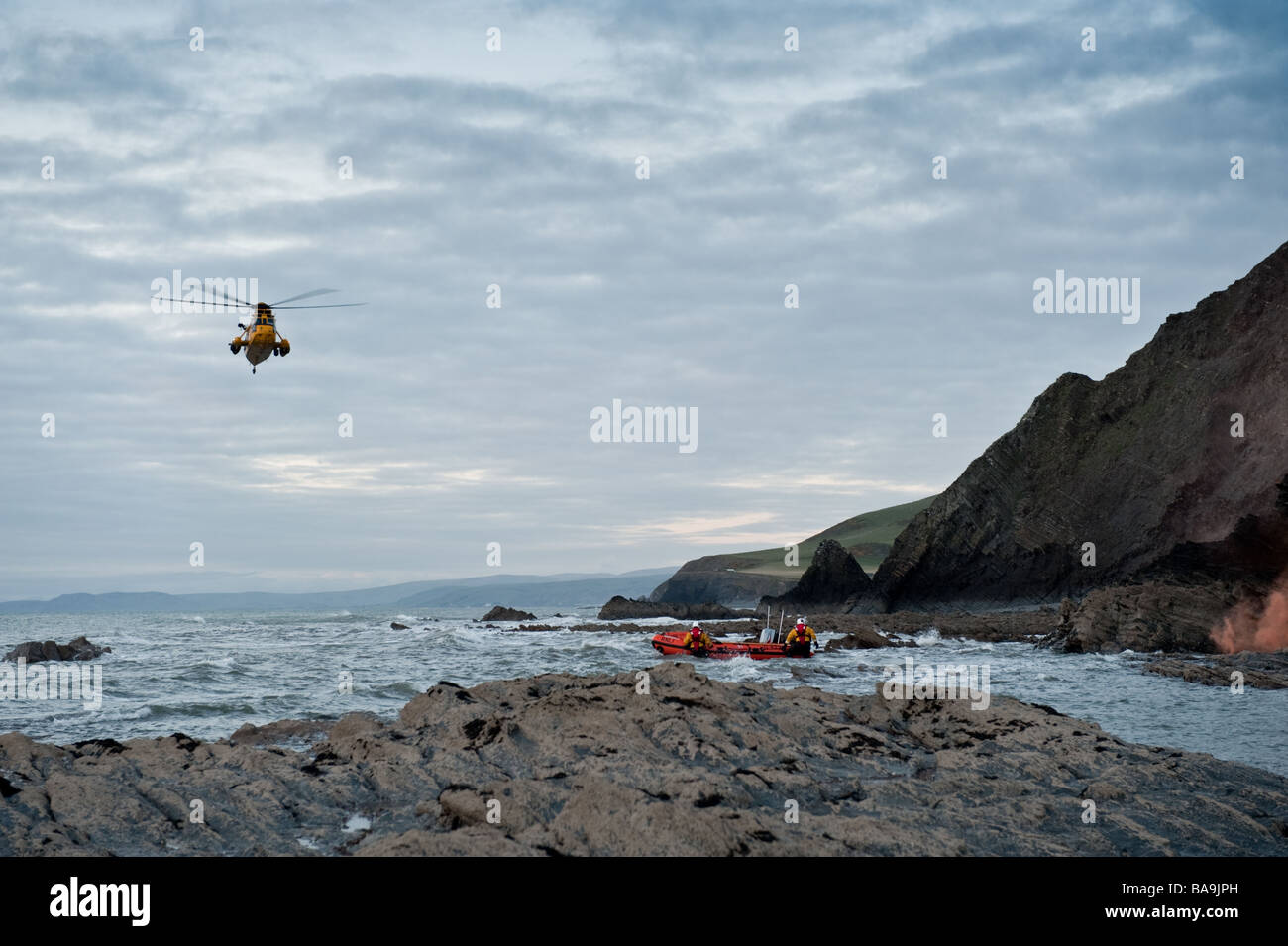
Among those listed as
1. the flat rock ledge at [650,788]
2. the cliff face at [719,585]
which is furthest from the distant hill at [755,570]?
the flat rock ledge at [650,788]

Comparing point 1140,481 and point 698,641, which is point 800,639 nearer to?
point 698,641

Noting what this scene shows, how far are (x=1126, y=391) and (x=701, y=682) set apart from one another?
206 ft

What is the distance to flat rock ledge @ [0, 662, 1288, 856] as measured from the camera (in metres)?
8.84

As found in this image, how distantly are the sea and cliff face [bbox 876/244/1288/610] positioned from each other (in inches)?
464

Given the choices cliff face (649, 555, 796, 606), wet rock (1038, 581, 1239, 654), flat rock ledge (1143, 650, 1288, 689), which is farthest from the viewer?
cliff face (649, 555, 796, 606)

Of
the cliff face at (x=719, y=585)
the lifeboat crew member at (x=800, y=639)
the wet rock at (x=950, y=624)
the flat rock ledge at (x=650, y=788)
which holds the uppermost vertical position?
the flat rock ledge at (x=650, y=788)

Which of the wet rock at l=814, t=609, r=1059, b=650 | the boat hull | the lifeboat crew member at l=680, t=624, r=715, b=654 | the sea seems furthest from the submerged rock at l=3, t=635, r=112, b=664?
the wet rock at l=814, t=609, r=1059, b=650

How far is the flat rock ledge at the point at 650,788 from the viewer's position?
8844 millimetres

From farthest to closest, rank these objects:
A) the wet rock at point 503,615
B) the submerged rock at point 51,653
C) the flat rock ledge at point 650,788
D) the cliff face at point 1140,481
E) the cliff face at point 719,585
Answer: the cliff face at point 719,585 < the wet rock at point 503,615 < the cliff face at point 1140,481 < the submerged rock at point 51,653 < the flat rock ledge at point 650,788

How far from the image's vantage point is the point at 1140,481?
2438 inches

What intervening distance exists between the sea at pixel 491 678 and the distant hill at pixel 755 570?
96914mm

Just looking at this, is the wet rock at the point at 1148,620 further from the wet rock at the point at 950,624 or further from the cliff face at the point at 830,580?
the cliff face at the point at 830,580

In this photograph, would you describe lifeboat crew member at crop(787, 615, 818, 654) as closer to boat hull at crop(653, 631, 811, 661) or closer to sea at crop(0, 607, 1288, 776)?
boat hull at crop(653, 631, 811, 661)

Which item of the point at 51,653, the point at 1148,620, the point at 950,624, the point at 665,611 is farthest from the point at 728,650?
the point at 665,611
